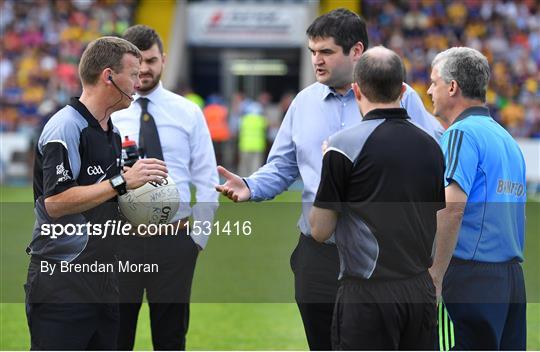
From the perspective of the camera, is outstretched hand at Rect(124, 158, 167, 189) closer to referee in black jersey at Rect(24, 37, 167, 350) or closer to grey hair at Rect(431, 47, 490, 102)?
referee in black jersey at Rect(24, 37, 167, 350)

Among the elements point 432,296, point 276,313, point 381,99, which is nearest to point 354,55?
point 381,99

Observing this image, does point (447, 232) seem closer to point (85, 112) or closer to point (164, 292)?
point (85, 112)

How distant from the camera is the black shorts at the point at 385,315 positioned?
430cm

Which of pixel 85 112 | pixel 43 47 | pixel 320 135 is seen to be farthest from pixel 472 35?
pixel 85 112

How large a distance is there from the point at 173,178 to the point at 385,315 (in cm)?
241

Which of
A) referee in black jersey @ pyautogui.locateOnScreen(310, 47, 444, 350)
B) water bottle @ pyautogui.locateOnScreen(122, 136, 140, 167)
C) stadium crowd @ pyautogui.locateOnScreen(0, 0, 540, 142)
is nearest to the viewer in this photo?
referee in black jersey @ pyautogui.locateOnScreen(310, 47, 444, 350)

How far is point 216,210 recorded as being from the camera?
6.00 m

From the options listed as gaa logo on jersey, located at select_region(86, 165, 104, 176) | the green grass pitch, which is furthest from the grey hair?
gaa logo on jersey, located at select_region(86, 165, 104, 176)

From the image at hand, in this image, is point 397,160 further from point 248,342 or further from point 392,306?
point 248,342

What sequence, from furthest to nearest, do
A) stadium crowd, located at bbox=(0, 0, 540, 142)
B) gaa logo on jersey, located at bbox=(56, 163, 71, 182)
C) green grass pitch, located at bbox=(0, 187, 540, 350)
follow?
stadium crowd, located at bbox=(0, 0, 540, 142) < green grass pitch, located at bbox=(0, 187, 540, 350) < gaa logo on jersey, located at bbox=(56, 163, 71, 182)

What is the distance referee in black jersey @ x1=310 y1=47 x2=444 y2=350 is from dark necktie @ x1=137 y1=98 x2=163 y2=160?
2.12m

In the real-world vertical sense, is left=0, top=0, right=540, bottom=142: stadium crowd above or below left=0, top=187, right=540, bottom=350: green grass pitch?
above

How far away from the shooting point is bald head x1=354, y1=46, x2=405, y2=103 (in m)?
4.30

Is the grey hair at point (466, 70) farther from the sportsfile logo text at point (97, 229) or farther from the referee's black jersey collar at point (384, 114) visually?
the sportsfile logo text at point (97, 229)
